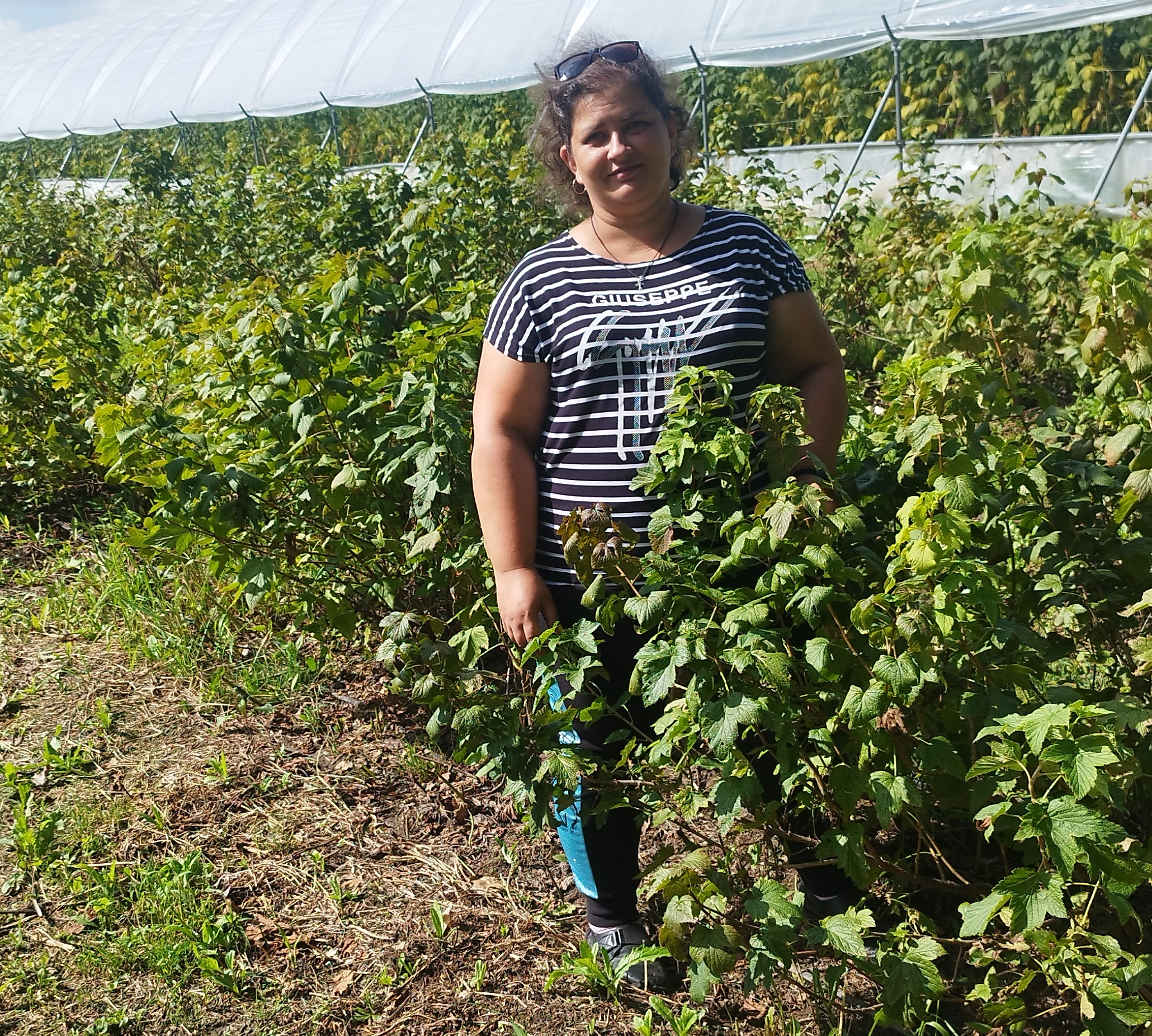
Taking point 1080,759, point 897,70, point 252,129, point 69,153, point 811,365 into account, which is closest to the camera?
point 1080,759

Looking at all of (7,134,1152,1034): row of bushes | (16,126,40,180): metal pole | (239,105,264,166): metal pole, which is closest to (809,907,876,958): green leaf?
(7,134,1152,1034): row of bushes

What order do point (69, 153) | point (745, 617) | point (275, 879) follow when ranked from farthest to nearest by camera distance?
1. point (69, 153)
2. point (275, 879)
3. point (745, 617)

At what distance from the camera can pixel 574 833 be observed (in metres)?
2.34

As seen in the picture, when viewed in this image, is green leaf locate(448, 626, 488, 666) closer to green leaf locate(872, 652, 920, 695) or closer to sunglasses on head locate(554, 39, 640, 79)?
green leaf locate(872, 652, 920, 695)

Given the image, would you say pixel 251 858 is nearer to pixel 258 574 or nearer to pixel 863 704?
pixel 258 574

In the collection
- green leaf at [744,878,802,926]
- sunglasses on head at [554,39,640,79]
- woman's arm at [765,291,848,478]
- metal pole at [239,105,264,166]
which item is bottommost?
green leaf at [744,878,802,926]

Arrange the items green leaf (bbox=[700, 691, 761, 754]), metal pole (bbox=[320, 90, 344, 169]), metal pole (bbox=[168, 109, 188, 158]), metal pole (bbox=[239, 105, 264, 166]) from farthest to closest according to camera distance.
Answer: metal pole (bbox=[168, 109, 188, 158])
metal pole (bbox=[239, 105, 264, 166])
metal pole (bbox=[320, 90, 344, 169])
green leaf (bbox=[700, 691, 761, 754])

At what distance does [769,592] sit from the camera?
6.19 feet

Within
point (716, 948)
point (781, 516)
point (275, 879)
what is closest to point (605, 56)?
point (781, 516)

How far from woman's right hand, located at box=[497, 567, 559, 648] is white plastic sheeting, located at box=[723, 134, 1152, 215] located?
4.75 meters

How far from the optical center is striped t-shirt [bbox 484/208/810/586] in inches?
80.9

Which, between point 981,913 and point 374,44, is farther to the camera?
point 374,44

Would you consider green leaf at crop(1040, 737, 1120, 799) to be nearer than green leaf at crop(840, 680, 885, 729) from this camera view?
Yes

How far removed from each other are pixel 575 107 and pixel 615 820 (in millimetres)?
1345
